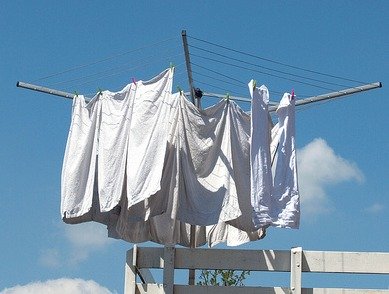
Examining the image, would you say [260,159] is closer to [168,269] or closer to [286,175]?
[286,175]

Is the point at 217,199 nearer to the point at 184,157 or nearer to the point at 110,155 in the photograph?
the point at 184,157

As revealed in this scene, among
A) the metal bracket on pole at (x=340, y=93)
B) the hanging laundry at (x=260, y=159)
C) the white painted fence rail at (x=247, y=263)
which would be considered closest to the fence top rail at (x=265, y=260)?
the white painted fence rail at (x=247, y=263)

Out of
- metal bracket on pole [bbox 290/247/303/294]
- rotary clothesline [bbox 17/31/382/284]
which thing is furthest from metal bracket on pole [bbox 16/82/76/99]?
metal bracket on pole [bbox 290/247/303/294]

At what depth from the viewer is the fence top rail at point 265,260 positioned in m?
10.9

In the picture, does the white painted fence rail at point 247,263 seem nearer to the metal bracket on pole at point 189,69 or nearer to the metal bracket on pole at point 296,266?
the metal bracket on pole at point 296,266

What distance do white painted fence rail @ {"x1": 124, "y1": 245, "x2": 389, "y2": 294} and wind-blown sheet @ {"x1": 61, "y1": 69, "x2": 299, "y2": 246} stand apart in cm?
38

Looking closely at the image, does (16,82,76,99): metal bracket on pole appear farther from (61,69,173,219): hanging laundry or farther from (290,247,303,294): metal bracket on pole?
(290,247,303,294): metal bracket on pole

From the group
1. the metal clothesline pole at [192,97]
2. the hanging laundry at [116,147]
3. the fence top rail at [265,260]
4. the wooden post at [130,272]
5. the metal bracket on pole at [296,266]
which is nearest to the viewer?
the metal bracket on pole at [296,266]

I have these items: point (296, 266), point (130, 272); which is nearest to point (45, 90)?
point (130, 272)

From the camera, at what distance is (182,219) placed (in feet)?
36.8

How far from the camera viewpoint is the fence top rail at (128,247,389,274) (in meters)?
10.9

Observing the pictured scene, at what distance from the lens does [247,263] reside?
36.3ft

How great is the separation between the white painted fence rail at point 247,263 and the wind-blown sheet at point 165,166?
38cm

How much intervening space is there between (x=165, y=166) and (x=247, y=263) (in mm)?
1672
